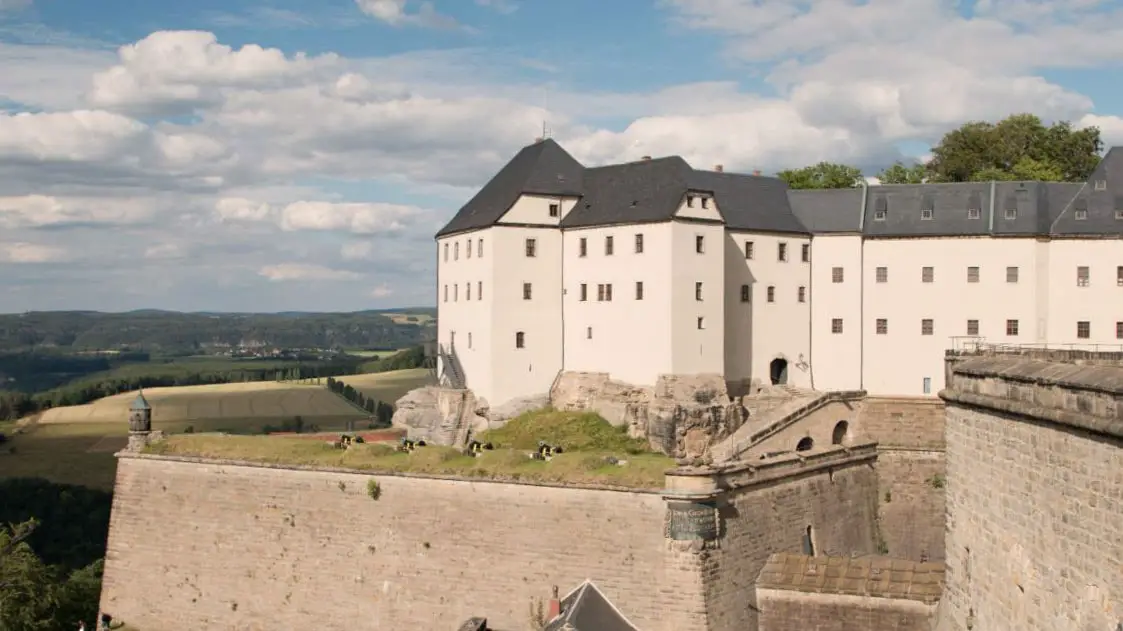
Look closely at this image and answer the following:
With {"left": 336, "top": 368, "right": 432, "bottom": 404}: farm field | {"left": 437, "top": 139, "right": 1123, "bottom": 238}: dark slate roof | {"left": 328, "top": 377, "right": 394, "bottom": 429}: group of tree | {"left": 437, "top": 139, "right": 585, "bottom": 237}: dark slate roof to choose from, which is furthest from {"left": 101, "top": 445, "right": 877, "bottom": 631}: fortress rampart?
→ {"left": 336, "top": 368, "right": 432, "bottom": 404}: farm field

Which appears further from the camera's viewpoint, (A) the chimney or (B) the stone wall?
(A) the chimney

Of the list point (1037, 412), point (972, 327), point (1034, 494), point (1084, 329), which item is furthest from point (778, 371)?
point (1037, 412)

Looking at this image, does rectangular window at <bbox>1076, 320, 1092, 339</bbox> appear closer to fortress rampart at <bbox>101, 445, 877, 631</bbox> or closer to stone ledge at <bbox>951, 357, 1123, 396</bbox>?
fortress rampart at <bbox>101, 445, 877, 631</bbox>

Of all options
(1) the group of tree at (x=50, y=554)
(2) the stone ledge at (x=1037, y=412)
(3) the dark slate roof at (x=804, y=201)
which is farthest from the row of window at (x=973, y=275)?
(1) the group of tree at (x=50, y=554)

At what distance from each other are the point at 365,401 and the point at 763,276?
2942 inches

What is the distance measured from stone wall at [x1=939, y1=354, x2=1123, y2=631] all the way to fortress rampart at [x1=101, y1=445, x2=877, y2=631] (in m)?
9.26

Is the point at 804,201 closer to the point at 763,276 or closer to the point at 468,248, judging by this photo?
the point at 763,276

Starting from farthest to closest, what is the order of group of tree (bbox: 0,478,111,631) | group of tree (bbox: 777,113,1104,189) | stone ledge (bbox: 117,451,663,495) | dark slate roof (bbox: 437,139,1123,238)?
group of tree (bbox: 777,113,1104,189) → dark slate roof (bbox: 437,139,1123,238) → group of tree (bbox: 0,478,111,631) → stone ledge (bbox: 117,451,663,495)

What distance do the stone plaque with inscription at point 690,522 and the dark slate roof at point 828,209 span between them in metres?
19.9

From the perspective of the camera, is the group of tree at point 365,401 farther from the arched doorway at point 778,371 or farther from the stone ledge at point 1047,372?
the stone ledge at point 1047,372

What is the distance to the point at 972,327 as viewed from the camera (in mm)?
43688

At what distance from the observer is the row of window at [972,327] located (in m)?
42.7

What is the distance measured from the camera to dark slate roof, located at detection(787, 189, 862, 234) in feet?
152

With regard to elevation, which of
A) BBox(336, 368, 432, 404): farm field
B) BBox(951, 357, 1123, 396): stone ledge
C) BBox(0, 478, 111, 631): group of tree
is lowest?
BBox(0, 478, 111, 631): group of tree
